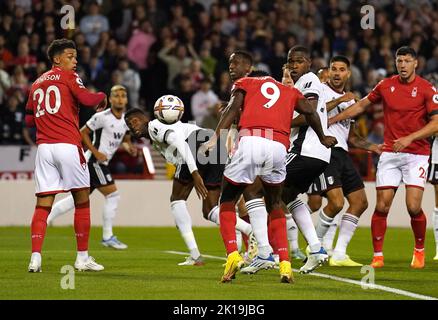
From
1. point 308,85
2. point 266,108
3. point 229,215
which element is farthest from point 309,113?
point 229,215

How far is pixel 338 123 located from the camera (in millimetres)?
12812

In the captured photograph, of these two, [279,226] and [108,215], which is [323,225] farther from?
[108,215]

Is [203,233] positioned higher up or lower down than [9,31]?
lower down

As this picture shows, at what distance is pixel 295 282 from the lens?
10.1 meters

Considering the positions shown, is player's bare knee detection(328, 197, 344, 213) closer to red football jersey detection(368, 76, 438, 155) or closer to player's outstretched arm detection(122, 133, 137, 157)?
red football jersey detection(368, 76, 438, 155)

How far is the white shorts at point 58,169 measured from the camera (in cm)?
1105

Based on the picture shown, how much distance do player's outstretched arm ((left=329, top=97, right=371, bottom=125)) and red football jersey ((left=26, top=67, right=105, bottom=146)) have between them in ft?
9.76

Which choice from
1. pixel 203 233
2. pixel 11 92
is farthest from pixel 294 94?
pixel 11 92

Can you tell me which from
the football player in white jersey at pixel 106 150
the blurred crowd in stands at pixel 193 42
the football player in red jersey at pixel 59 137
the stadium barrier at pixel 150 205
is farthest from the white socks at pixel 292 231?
the blurred crowd in stands at pixel 193 42

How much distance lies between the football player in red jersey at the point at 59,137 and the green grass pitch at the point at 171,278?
2.08ft

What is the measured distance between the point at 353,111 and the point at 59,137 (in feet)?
11.6

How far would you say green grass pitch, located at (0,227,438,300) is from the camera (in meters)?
9.12

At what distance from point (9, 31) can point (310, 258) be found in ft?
45.3
